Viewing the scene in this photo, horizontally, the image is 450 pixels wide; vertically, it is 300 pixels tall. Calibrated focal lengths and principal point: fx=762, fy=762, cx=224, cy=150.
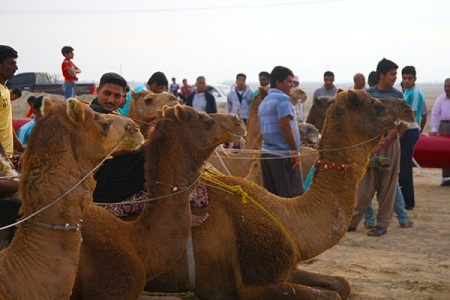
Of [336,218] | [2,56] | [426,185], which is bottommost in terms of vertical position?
[426,185]

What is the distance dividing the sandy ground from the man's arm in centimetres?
116

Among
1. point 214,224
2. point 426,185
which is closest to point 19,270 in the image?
point 214,224

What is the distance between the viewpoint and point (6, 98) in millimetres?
6844

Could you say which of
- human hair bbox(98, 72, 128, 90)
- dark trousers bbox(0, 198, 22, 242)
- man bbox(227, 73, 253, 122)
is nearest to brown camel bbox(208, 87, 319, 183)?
human hair bbox(98, 72, 128, 90)

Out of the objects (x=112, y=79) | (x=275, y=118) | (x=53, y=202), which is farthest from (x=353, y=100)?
(x=53, y=202)

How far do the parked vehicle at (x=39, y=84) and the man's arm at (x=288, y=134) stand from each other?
21.9 m

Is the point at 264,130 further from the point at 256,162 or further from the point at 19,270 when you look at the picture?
the point at 19,270

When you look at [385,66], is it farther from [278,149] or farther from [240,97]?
[240,97]

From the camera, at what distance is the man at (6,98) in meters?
6.77

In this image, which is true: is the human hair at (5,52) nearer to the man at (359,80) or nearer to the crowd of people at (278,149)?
the crowd of people at (278,149)

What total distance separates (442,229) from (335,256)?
2.51 metres

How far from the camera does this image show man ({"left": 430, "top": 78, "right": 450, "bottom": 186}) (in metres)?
15.0

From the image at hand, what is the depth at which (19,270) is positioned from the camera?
164 inches

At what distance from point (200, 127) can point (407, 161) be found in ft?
21.7
